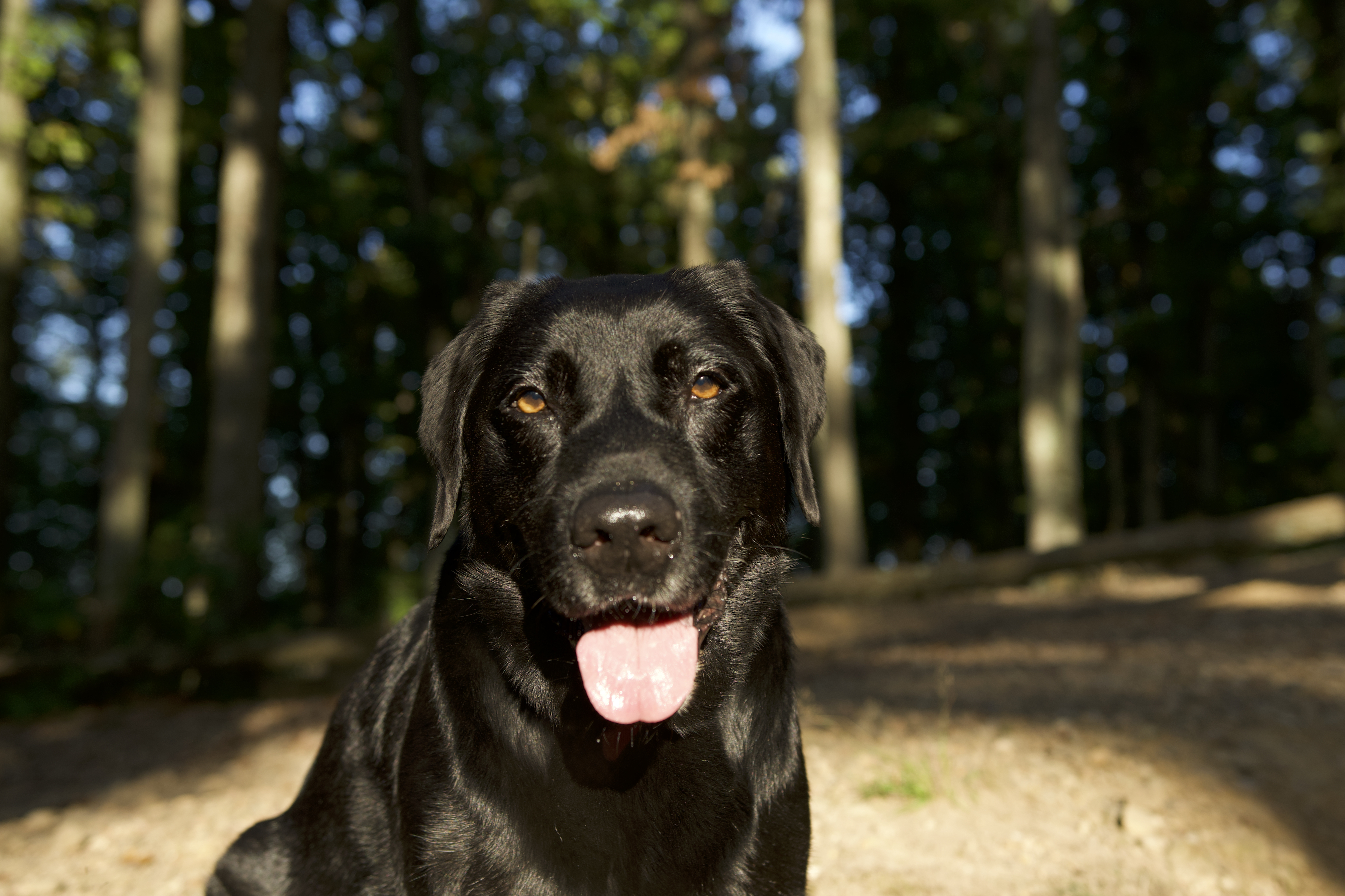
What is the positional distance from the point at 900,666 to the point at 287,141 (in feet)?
68.2

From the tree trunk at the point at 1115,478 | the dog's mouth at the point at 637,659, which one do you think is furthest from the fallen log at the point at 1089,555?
the tree trunk at the point at 1115,478

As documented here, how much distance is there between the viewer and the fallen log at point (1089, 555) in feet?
38.5

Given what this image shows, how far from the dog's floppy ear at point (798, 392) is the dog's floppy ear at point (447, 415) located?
1011 mm

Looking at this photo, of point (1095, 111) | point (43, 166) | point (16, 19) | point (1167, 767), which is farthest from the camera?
point (1095, 111)

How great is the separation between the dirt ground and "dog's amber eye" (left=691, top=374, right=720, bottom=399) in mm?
2147

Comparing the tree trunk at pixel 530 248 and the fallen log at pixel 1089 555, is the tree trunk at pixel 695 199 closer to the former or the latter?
the tree trunk at pixel 530 248

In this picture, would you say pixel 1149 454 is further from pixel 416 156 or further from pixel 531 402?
pixel 531 402

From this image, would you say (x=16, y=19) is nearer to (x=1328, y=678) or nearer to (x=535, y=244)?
(x=535, y=244)

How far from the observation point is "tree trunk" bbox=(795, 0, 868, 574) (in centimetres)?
1309

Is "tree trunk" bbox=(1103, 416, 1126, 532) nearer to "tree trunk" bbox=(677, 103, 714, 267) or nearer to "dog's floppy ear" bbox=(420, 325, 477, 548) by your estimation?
"tree trunk" bbox=(677, 103, 714, 267)

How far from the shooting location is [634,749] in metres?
2.63

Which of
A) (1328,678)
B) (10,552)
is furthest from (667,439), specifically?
(10,552)

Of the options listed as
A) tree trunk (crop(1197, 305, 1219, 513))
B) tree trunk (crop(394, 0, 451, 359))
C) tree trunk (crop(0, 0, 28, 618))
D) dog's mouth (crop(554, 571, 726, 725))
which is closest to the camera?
dog's mouth (crop(554, 571, 726, 725))

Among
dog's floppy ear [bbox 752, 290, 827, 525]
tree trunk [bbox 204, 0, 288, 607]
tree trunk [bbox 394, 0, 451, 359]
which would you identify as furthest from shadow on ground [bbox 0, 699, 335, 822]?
tree trunk [bbox 394, 0, 451, 359]
